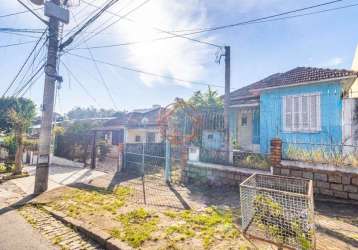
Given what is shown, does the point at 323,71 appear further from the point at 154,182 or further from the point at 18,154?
the point at 18,154

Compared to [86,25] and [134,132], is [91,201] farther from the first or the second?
[134,132]

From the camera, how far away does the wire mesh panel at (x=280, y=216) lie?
2.52 m

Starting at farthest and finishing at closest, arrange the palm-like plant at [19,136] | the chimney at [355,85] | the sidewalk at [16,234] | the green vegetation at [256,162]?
1. the chimney at [355,85]
2. the palm-like plant at [19,136]
3. the green vegetation at [256,162]
4. the sidewalk at [16,234]

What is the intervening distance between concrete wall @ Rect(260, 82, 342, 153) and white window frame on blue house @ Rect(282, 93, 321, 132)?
14 centimetres

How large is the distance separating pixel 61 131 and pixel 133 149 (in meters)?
8.53

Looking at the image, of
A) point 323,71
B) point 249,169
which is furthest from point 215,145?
point 323,71

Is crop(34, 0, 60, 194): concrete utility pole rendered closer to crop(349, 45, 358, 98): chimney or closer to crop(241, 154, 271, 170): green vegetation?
crop(241, 154, 271, 170): green vegetation

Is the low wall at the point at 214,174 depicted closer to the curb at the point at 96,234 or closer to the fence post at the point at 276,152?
the fence post at the point at 276,152

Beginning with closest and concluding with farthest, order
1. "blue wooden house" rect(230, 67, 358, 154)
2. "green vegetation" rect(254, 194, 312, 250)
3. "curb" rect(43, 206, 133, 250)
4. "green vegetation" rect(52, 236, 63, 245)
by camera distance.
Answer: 1. "green vegetation" rect(254, 194, 312, 250)
2. "curb" rect(43, 206, 133, 250)
3. "green vegetation" rect(52, 236, 63, 245)
4. "blue wooden house" rect(230, 67, 358, 154)

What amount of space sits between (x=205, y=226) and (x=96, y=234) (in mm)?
2101

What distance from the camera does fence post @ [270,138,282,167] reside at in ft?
21.0

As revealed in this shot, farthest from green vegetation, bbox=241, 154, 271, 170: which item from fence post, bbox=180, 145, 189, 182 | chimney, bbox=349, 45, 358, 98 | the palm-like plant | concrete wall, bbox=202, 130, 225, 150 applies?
the palm-like plant

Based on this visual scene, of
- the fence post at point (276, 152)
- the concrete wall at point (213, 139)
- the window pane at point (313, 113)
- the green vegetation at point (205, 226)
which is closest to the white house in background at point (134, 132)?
the concrete wall at point (213, 139)

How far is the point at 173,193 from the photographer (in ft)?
23.3
